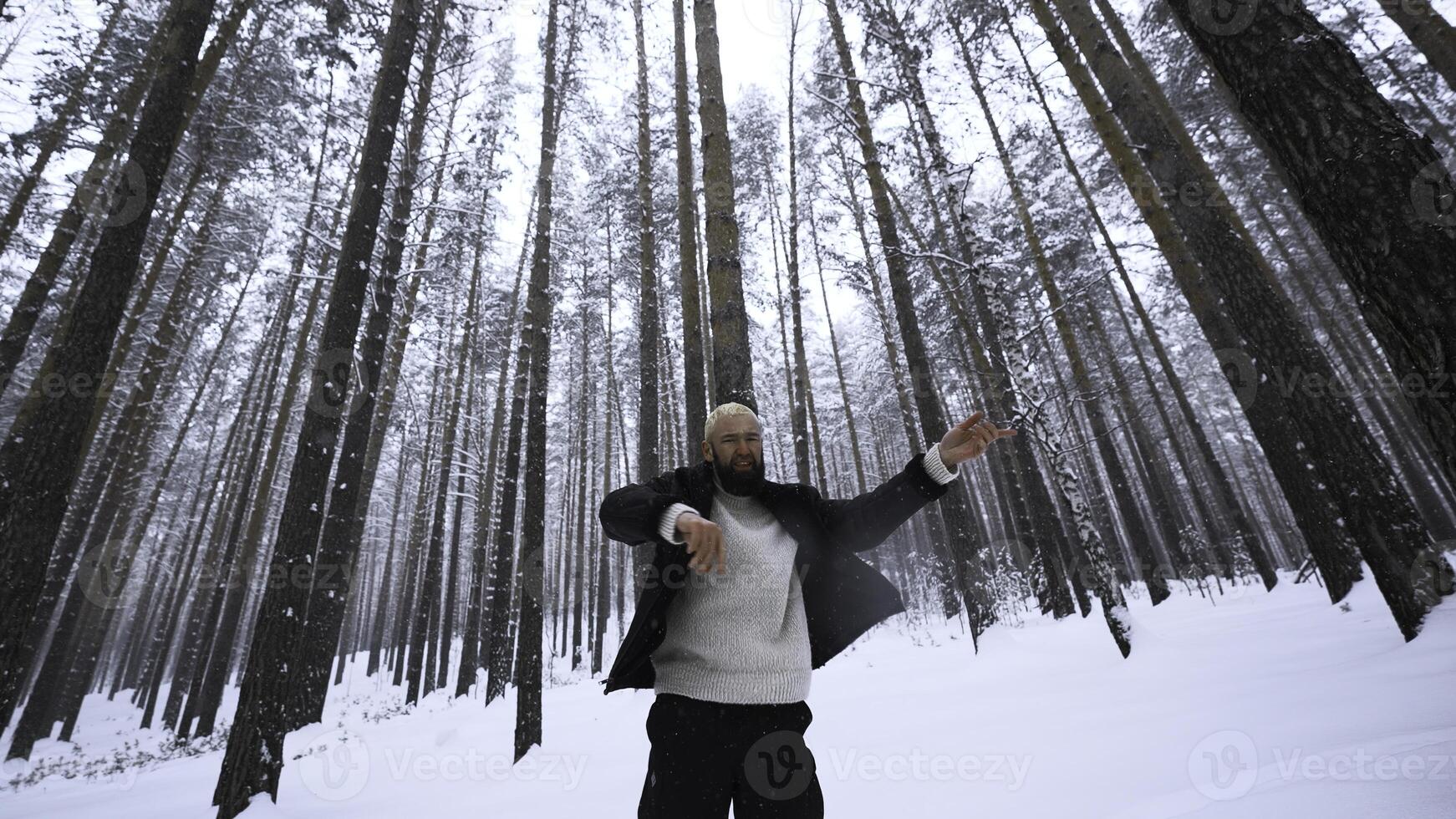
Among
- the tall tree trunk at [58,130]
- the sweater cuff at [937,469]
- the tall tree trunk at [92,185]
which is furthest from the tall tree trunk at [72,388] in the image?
the tall tree trunk at [58,130]

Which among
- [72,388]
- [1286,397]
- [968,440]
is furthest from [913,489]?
[72,388]

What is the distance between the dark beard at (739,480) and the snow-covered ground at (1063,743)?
219cm

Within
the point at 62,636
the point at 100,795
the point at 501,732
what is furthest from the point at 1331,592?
the point at 62,636

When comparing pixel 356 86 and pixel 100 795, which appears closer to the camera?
pixel 100 795

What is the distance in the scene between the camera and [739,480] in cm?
227

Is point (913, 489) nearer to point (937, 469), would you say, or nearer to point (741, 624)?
point (937, 469)

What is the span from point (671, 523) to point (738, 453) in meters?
0.50

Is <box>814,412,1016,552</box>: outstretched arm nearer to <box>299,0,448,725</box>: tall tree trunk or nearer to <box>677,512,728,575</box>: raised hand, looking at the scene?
<box>677,512,728,575</box>: raised hand

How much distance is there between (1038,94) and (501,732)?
50.4 feet

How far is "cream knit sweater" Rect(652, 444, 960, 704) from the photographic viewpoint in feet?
6.37

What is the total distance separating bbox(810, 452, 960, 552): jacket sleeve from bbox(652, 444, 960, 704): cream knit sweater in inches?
2.0

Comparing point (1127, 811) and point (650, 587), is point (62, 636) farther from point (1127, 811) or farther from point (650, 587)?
point (1127, 811)

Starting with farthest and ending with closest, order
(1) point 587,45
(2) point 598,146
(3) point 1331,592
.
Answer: (2) point 598,146 < (1) point 587,45 < (3) point 1331,592

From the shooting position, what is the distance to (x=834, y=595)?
2.31m
